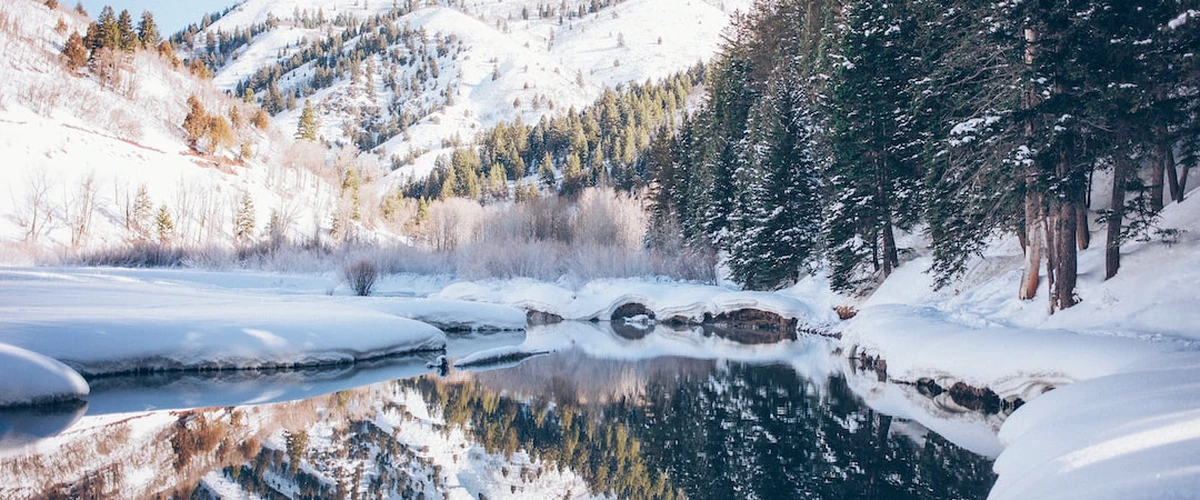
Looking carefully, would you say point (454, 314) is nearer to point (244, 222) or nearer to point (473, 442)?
point (473, 442)

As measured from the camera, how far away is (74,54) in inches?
2520

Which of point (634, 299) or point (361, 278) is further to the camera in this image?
point (361, 278)

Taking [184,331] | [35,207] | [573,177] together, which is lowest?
[184,331]

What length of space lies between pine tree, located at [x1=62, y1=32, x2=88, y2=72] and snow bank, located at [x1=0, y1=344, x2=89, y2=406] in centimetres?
6933

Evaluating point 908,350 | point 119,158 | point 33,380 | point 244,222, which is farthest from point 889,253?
point 119,158

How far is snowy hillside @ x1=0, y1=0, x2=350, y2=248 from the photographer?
4947 centimetres

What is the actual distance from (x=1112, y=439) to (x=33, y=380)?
11.2m

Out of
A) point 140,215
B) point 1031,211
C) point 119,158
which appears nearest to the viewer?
A: point 1031,211

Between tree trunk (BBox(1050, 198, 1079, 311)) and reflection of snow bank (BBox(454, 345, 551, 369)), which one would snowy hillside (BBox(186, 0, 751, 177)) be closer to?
reflection of snow bank (BBox(454, 345, 551, 369))

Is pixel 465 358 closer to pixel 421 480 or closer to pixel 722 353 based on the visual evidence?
pixel 722 353

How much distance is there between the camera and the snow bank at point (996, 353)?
28.0ft

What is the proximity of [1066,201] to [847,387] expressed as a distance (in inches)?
183

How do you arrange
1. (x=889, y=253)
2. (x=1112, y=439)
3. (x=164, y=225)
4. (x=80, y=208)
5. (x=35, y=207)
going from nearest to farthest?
1. (x=1112, y=439)
2. (x=889, y=253)
3. (x=35, y=207)
4. (x=80, y=208)
5. (x=164, y=225)

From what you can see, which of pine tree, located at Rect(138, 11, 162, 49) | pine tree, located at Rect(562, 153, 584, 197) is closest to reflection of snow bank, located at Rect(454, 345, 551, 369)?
pine tree, located at Rect(562, 153, 584, 197)
